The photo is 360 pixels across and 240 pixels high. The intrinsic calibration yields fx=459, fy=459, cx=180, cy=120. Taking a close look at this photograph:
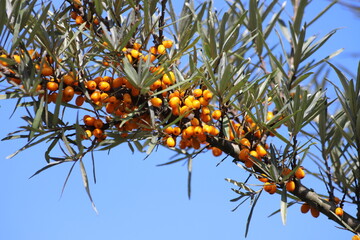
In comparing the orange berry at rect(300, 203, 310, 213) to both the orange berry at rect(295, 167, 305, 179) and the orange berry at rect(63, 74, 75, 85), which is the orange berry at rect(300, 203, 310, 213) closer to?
the orange berry at rect(295, 167, 305, 179)

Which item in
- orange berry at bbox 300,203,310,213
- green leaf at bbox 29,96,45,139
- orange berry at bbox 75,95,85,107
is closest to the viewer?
green leaf at bbox 29,96,45,139

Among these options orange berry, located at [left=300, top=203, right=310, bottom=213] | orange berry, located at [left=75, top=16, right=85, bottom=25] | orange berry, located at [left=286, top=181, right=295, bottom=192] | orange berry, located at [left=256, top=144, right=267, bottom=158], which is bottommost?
orange berry, located at [left=300, top=203, right=310, bottom=213]

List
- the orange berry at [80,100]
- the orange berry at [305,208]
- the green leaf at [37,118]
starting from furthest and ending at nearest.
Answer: the orange berry at [305,208], the orange berry at [80,100], the green leaf at [37,118]

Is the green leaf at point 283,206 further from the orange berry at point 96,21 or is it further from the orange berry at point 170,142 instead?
the orange berry at point 96,21

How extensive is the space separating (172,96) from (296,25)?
323mm

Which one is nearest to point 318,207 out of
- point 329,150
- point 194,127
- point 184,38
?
point 329,150

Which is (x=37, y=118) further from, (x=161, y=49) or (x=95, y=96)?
(x=161, y=49)

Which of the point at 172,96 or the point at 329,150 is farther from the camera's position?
the point at 329,150

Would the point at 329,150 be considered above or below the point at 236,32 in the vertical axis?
below

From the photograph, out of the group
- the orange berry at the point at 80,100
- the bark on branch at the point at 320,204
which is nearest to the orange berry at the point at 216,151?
the bark on branch at the point at 320,204

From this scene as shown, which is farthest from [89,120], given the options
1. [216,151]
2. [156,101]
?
[216,151]

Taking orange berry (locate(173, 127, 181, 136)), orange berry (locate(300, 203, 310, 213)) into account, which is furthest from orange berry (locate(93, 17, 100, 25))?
orange berry (locate(300, 203, 310, 213))

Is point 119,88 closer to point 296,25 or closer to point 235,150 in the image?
point 235,150

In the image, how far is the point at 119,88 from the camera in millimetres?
735
